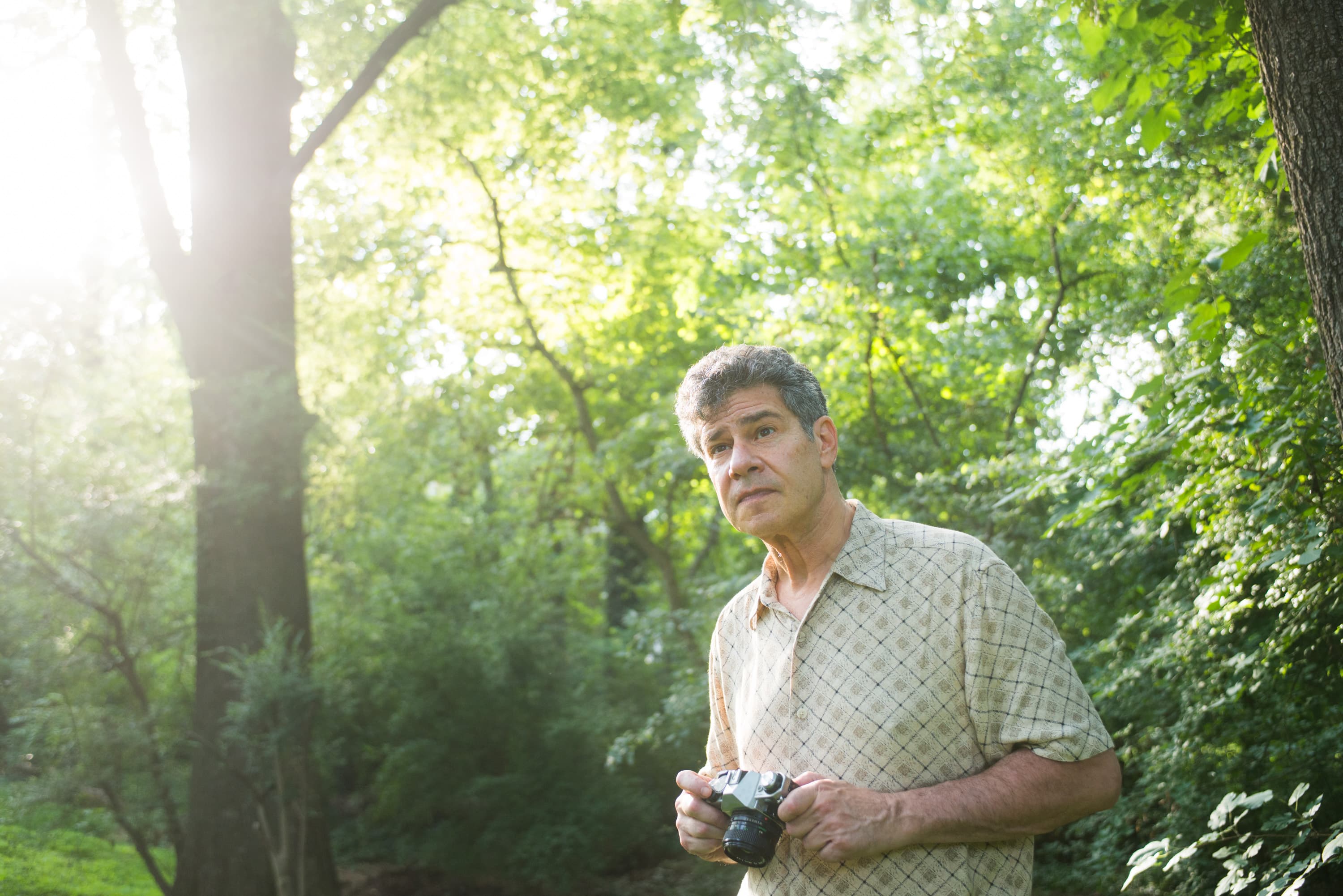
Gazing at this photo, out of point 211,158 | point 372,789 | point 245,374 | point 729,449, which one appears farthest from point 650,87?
point 729,449

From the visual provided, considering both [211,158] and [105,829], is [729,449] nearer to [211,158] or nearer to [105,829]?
[105,829]

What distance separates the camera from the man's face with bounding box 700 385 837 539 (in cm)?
222

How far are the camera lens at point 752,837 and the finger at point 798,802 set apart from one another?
67 mm

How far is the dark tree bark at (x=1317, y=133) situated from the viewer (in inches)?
80.6

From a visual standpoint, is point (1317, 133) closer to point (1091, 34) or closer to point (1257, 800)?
point (1091, 34)

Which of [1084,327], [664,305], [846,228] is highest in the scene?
[664,305]

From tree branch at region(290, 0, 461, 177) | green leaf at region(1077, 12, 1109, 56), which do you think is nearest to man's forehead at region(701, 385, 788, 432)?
green leaf at region(1077, 12, 1109, 56)

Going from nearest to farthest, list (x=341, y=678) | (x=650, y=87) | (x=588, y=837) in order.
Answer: (x=341, y=678) < (x=588, y=837) < (x=650, y=87)

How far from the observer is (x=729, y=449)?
232 cm

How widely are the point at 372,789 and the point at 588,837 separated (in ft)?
8.43

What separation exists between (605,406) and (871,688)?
11.6 metres

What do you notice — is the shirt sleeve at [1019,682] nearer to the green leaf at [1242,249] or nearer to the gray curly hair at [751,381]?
the gray curly hair at [751,381]

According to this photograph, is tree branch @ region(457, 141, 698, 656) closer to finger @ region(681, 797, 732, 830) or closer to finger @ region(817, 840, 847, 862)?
finger @ region(681, 797, 732, 830)

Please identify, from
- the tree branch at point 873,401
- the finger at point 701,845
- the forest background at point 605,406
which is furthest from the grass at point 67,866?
the tree branch at point 873,401
